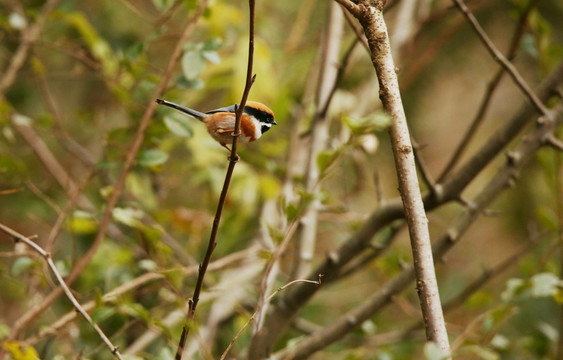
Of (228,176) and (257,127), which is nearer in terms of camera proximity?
(228,176)

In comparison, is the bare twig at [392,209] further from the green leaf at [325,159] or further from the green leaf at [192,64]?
the green leaf at [192,64]

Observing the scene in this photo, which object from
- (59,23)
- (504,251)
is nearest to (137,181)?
(59,23)

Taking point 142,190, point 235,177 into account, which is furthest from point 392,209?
point 142,190

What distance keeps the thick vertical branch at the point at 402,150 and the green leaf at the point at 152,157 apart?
93 cm

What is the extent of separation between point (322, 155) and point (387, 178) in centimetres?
319

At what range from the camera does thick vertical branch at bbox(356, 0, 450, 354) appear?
3.34 feet

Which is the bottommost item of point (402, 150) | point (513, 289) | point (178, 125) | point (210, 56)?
point (513, 289)

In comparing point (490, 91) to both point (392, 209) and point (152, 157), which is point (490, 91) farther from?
point (152, 157)

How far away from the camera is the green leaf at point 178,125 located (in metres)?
1.80

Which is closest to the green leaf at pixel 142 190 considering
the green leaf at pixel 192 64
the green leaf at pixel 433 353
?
the green leaf at pixel 192 64

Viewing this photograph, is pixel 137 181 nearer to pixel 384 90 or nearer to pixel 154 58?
pixel 154 58

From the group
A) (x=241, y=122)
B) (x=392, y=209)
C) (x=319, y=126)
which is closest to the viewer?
(x=241, y=122)

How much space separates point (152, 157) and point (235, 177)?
86 cm

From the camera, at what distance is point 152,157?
1.85 m
